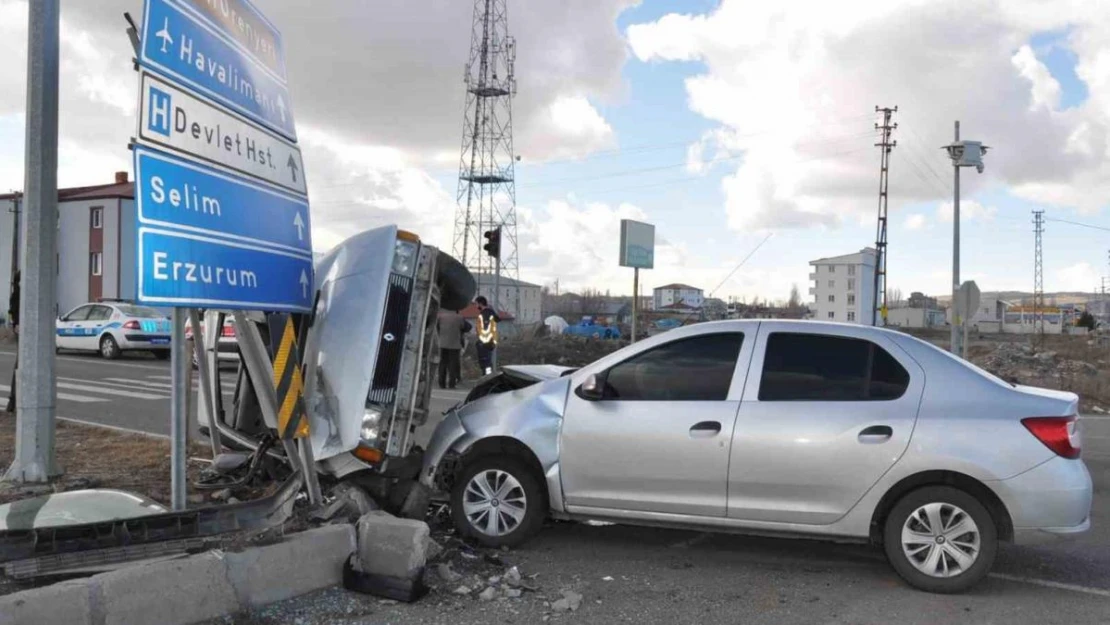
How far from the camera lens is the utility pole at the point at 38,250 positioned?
21.5ft

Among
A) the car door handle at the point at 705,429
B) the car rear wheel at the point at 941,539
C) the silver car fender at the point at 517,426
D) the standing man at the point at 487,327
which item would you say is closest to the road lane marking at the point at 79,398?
the standing man at the point at 487,327

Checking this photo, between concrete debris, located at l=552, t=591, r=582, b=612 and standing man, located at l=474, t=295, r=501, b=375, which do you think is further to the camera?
standing man, located at l=474, t=295, r=501, b=375

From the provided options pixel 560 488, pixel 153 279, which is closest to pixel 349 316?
pixel 153 279

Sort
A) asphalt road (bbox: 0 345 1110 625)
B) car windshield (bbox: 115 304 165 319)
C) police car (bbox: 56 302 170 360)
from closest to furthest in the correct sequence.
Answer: asphalt road (bbox: 0 345 1110 625)
police car (bbox: 56 302 170 360)
car windshield (bbox: 115 304 165 319)

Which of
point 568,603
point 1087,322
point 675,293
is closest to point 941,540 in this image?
point 568,603

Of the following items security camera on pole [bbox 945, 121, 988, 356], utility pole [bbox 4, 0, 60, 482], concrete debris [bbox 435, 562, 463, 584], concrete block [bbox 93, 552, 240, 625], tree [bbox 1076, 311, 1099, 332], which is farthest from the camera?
tree [bbox 1076, 311, 1099, 332]

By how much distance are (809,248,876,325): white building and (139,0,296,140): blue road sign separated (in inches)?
1898

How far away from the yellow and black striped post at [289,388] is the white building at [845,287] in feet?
160

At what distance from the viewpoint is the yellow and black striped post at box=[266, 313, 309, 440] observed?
554 cm

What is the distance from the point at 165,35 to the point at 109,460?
4429mm

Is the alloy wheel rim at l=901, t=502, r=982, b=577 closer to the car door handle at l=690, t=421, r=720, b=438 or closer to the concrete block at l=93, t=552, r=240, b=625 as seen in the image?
the car door handle at l=690, t=421, r=720, b=438

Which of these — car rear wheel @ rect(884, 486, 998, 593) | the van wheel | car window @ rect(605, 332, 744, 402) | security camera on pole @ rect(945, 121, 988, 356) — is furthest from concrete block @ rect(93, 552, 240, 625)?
security camera on pole @ rect(945, 121, 988, 356)

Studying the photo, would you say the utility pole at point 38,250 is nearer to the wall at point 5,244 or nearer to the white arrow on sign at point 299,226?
the white arrow on sign at point 299,226

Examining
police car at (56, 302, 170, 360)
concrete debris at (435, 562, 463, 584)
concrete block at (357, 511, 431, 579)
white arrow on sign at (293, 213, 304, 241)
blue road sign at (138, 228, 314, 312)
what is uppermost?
white arrow on sign at (293, 213, 304, 241)
